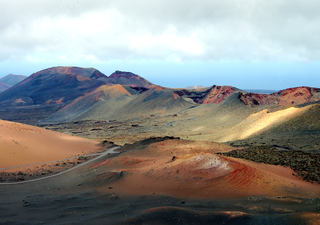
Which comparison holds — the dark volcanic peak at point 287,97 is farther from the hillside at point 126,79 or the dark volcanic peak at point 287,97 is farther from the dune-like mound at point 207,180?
the hillside at point 126,79

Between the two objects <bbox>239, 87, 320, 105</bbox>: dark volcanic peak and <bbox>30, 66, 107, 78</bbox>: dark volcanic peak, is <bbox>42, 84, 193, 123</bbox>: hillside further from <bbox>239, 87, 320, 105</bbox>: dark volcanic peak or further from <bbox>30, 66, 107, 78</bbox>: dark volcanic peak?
<bbox>30, 66, 107, 78</bbox>: dark volcanic peak

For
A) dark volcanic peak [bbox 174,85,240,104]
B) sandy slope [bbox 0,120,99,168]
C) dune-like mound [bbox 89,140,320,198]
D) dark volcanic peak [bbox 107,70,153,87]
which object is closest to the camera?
dune-like mound [bbox 89,140,320,198]

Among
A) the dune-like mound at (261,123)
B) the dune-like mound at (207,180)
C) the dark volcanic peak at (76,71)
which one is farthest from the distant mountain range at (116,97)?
the dune-like mound at (207,180)

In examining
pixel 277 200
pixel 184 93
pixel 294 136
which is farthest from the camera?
pixel 184 93

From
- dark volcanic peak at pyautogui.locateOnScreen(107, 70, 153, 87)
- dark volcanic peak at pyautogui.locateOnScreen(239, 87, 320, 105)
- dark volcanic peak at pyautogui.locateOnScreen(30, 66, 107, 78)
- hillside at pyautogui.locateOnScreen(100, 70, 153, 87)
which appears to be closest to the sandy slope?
dark volcanic peak at pyautogui.locateOnScreen(239, 87, 320, 105)

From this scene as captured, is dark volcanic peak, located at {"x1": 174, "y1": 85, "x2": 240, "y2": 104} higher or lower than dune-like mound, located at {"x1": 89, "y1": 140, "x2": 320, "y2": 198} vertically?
higher

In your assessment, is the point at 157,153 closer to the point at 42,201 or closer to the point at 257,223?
the point at 42,201

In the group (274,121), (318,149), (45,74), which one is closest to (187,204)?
(318,149)
